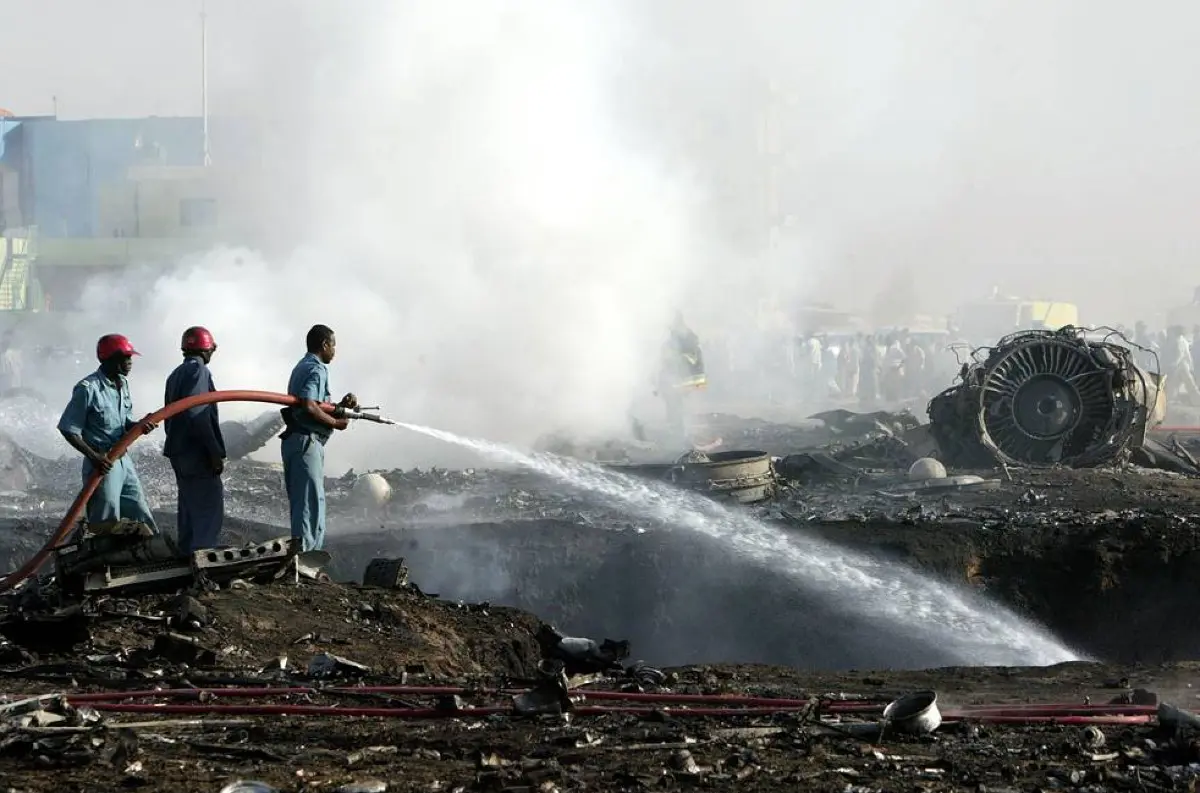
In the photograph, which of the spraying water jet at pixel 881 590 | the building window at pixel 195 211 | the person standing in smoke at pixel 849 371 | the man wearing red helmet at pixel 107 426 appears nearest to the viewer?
the man wearing red helmet at pixel 107 426

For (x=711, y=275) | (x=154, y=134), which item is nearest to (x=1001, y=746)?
(x=711, y=275)

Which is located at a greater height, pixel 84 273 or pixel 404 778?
pixel 84 273

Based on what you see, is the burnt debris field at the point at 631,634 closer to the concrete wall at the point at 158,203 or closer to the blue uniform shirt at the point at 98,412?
the blue uniform shirt at the point at 98,412

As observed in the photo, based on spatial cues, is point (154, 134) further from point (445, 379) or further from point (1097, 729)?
point (1097, 729)

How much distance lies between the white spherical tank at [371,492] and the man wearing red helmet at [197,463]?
17.2 ft

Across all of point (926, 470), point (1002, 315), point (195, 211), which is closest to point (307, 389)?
point (926, 470)

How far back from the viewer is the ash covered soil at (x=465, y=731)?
4.73m

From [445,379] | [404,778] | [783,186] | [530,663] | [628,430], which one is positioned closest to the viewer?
[404,778]

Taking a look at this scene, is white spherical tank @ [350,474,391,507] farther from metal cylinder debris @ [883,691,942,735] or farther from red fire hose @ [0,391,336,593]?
metal cylinder debris @ [883,691,942,735]

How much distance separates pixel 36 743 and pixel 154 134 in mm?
47121

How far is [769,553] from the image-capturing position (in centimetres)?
1167

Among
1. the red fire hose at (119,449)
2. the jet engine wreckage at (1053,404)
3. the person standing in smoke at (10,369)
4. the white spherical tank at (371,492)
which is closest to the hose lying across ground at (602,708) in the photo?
the red fire hose at (119,449)

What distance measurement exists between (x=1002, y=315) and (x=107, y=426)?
43077mm

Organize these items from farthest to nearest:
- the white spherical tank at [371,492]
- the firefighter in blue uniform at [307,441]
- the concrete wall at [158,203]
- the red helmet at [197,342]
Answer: the concrete wall at [158,203]
the white spherical tank at [371,492]
the firefighter in blue uniform at [307,441]
the red helmet at [197,342]
